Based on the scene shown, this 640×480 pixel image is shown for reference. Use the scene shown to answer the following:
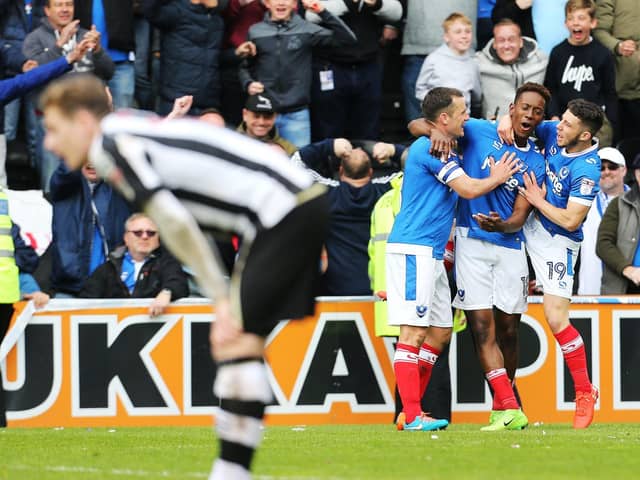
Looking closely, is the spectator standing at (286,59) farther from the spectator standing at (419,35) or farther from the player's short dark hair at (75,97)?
the player's short dark hair at (75,97)

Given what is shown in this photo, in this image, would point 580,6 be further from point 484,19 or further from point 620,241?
point 620,241

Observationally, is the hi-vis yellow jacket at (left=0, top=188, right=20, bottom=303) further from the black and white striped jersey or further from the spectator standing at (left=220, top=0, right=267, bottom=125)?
the black and white striped jersey

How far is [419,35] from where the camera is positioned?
50.9ft

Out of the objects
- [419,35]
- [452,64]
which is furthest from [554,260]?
[419,35]

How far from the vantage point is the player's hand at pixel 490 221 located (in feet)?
35.9

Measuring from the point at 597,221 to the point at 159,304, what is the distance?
441 cm

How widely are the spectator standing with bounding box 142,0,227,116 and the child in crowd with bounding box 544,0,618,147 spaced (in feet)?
11.5

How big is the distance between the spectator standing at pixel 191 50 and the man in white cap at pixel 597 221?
4052 mm

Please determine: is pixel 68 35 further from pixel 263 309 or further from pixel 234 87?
pixel 263 309

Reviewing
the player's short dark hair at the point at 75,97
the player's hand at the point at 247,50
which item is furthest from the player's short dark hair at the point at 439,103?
the player's short dark hair at the point at 75,97

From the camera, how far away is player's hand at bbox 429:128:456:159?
10.7 m

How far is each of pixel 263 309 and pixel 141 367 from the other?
6813 millimetres

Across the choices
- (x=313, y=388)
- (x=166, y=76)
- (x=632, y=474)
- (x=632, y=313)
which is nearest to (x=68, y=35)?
(x=166, y=76)

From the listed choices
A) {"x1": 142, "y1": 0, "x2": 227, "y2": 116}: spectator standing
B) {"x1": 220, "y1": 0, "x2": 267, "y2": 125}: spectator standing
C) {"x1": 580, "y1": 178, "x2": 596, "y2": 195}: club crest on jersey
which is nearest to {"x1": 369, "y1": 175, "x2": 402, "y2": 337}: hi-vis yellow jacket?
{"x1": 580, "y1": 178, "x2": 596, "y2": 195}: club crest on jersey
